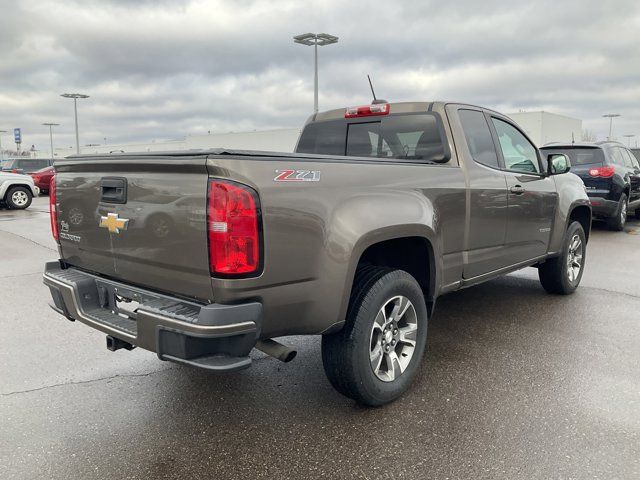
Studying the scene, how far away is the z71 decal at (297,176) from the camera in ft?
→ 8.16

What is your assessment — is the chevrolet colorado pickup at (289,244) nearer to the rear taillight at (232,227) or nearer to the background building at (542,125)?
the rear taillight at (232,227)

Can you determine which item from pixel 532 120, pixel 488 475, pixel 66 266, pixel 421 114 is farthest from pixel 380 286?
pixel 532 120

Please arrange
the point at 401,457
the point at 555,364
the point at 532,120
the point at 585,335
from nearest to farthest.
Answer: the point at 401,457 → the point at 555,364 → the point at 585,335 → the point at 532,120

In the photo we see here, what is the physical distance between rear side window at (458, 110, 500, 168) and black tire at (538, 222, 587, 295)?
68.9 inches

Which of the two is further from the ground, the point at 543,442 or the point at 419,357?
the point at 419,357

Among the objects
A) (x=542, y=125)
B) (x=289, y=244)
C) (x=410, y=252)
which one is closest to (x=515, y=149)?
(x=410, y=252)

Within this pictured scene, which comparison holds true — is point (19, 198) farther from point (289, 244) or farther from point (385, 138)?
point (289, 244)

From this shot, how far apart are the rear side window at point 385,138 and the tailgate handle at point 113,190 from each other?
6.89 ft

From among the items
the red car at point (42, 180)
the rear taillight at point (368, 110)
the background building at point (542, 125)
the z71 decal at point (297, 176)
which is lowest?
the red car at point (42, 180)

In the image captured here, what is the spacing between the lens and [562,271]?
5.53 metres

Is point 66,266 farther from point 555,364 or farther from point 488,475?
point 555,364

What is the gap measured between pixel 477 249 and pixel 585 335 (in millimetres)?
1345

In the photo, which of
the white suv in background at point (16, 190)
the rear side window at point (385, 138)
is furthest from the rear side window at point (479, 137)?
the white suv in background at point (16, 190)

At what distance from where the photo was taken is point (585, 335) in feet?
14.5
